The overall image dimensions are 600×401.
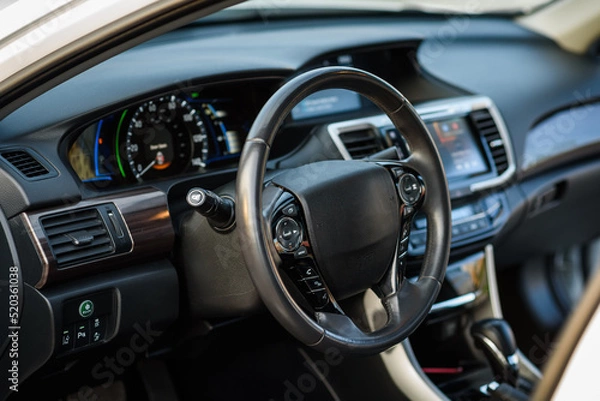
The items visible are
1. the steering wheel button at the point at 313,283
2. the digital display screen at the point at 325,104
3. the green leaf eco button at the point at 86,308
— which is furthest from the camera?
the digital display screen at the point at 325,104

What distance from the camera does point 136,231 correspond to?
158 centimetres

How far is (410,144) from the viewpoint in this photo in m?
1.60

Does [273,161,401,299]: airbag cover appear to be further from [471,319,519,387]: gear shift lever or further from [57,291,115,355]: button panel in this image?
[471,319,519,387]: gear shift lever

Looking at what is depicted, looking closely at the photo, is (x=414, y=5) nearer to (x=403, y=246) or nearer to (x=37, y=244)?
(x=403, y=246)

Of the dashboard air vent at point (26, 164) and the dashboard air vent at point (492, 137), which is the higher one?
the dashboard air vent at point (26, 164)

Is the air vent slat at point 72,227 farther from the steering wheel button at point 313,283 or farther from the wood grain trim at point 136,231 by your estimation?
the steering wheel button at point 313,283

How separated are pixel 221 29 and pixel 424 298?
0.98m

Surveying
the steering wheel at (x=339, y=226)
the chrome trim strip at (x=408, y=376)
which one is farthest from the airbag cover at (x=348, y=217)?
the chrome trim strip at (x=408, y=376)

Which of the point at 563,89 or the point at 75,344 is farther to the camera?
the point at 563,89

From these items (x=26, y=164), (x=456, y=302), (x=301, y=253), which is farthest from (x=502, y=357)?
(x=26, y=164)

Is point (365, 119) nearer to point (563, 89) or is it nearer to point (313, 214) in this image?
point (313, 214)

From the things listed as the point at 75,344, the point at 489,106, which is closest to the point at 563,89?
the point at 489,106

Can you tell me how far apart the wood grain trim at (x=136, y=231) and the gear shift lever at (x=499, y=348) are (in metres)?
0.91

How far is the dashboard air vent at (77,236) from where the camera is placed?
1.46 meters
